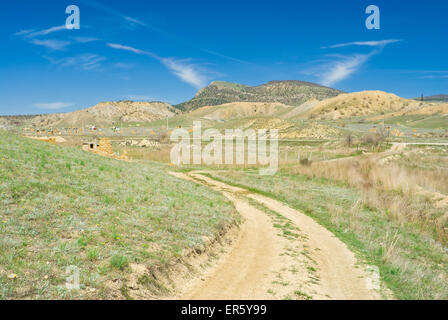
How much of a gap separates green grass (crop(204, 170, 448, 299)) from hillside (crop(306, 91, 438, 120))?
121832 millimetres

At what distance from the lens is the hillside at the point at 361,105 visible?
136250mm

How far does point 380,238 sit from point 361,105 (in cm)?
14773

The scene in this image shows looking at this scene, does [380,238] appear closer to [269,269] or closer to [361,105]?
[269,269]

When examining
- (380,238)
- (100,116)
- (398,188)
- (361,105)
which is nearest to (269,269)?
(380,238)

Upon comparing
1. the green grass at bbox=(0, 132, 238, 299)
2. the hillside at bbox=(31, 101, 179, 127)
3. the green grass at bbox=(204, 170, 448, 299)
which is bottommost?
the green grass at bbox=(204, 170, 448, 299)

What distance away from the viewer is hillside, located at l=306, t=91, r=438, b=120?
447ft

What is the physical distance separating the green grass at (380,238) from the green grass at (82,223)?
473cm

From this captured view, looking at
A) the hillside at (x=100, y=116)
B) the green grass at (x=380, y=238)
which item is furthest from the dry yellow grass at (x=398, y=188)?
the hillside at (x=100, y=116)

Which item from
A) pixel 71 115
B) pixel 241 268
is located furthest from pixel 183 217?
pixel 71 115

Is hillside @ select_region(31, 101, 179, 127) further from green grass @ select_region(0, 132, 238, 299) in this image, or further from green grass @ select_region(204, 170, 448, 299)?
green grass @ select_region(0, 132, 238, 299)

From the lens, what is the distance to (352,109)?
459ft

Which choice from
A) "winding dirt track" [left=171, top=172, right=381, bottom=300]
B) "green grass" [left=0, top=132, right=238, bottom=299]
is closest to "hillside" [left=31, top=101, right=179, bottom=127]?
"green grass" [left=0, top=132, right=238, bottom=299]
